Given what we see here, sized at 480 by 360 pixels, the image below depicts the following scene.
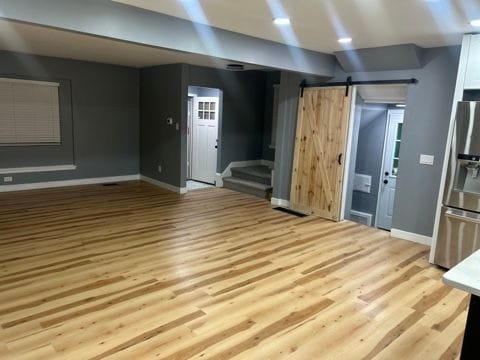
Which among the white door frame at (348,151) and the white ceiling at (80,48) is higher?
the white ceiling at (80,48)

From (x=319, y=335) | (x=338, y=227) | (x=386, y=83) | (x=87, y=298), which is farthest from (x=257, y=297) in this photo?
(x=386, y=83)

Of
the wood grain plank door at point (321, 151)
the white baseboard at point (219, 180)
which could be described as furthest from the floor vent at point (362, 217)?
the white baseboard at point (219, 180)

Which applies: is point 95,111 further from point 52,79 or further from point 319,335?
point 319,335

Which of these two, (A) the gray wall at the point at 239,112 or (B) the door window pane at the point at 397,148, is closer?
(B) the door window pane at the point at 397,148

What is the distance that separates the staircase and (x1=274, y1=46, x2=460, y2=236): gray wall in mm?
2676

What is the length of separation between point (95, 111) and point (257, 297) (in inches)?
228

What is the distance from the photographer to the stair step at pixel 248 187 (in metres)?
6.98

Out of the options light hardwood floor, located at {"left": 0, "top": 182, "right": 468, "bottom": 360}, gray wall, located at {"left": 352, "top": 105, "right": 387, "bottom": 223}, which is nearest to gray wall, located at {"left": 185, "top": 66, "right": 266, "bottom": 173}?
gray wall, located at {"left": 352, "top": 105, "right": 387, "bottom": 223}

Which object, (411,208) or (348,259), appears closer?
(348,259)

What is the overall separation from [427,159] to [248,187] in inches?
140

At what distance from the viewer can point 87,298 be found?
2.99 metres

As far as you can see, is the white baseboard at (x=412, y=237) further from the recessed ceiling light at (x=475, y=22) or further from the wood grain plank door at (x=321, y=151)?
the recessed ceiling light at (x=475, y=22)

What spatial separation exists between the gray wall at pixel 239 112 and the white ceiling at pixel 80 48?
3.37ft

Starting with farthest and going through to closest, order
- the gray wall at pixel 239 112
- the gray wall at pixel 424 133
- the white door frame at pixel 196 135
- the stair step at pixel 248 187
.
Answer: the white door frame at pixel 196 135
the gray wall at pixel 239 112
the stair step at pixel 248 187
the gray wall at pixel 424 133
